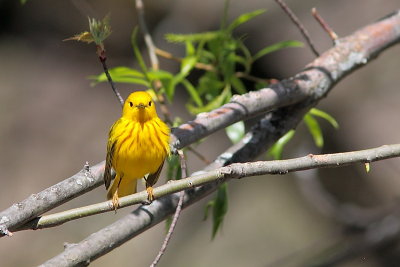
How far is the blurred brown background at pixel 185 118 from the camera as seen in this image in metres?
5.29

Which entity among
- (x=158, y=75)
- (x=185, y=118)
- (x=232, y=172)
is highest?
(x=185, y=118)

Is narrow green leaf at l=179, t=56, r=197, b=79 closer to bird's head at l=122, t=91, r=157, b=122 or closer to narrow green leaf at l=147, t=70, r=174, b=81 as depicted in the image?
narrow green leaf at l=147, t=70, r=174, b=81

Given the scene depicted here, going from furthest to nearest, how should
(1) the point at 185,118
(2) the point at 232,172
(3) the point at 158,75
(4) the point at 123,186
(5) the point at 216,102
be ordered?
1. (1) the point at 185,118
2. (5) the point at 216,102
3. (3) the point at 158,75
4. (4) the point at 123,186
5. (2) the point at 232,172

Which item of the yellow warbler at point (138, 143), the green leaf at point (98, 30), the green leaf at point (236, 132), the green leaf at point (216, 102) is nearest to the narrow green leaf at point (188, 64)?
the green leaf at point (216, 102)

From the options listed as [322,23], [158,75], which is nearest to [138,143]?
[158,75]

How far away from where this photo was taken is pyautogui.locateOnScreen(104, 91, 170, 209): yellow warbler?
257 centimetres

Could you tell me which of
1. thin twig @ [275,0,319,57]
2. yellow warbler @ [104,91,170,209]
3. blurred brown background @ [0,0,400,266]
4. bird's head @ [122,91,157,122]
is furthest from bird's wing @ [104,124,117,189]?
blurred brown background @ [0,0,400,266]

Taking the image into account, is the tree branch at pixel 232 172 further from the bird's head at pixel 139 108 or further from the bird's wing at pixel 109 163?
the bird's head at pixel 139 108

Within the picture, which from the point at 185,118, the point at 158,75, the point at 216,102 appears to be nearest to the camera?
the point at 158,75

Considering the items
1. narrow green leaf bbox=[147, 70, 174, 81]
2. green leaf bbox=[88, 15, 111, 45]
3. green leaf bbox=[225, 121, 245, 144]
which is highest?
narrow green leaf bbox=[147, 70, 174, 81]

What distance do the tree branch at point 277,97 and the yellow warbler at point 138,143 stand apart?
9 cm

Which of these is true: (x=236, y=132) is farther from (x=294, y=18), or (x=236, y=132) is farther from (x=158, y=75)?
(x=294, y=18)

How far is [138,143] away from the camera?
2652 millimetres

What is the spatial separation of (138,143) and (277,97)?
2.11 feet
